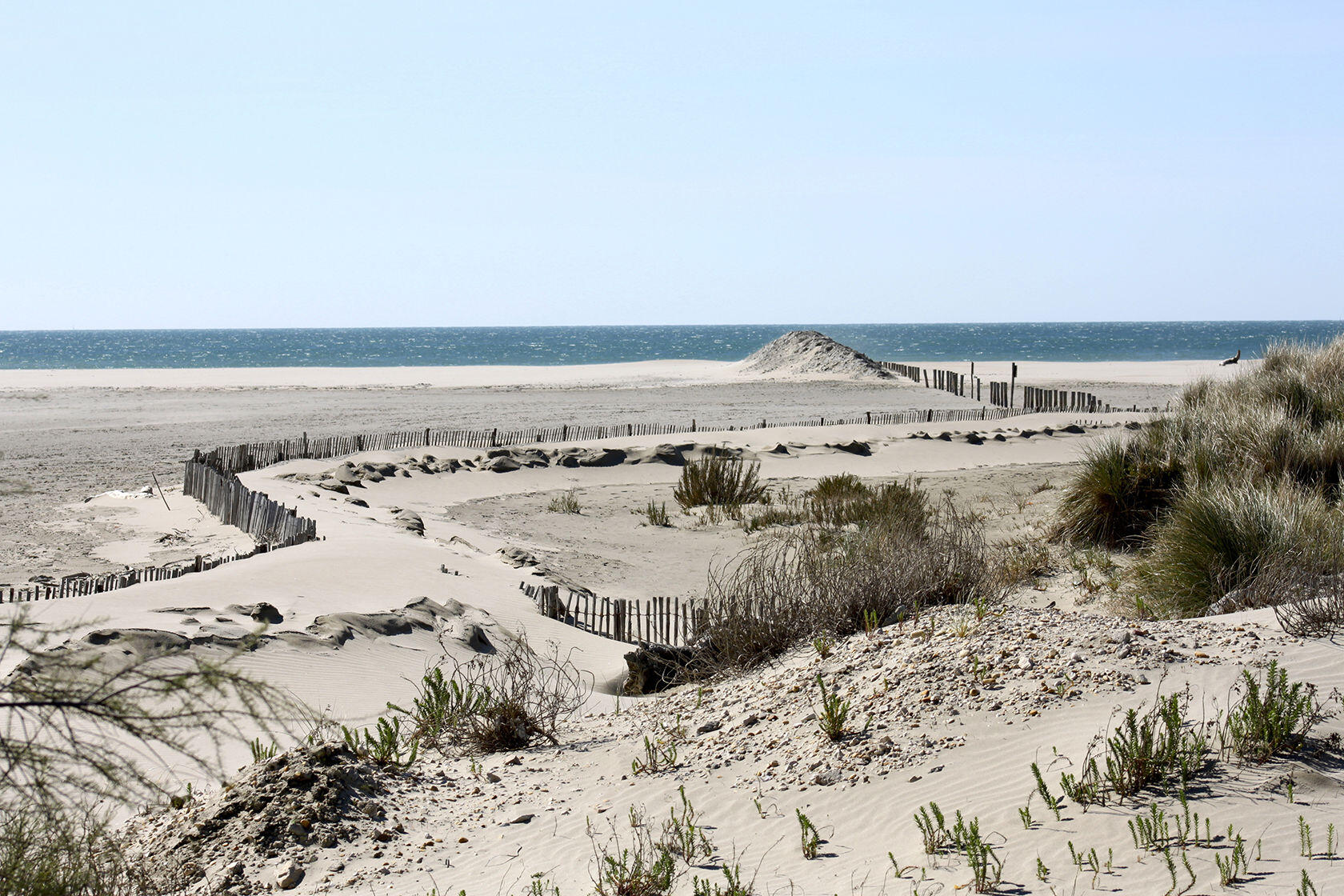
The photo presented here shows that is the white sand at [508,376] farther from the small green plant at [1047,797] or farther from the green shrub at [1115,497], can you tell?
the small green plant at [1047,797]

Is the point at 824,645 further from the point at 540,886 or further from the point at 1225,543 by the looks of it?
the point at 1225,543

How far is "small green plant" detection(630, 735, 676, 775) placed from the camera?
5023 mm

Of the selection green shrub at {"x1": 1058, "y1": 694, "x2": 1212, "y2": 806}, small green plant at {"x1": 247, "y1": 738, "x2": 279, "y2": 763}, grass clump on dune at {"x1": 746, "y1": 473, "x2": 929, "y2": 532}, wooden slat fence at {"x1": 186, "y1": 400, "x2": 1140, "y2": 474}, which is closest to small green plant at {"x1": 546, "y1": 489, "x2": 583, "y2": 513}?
grass clump on dune at {"x1": 746, "y1": 473, "x2": 929, "y2": 532}

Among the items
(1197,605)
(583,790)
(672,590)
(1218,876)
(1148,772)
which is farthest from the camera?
(672,590)

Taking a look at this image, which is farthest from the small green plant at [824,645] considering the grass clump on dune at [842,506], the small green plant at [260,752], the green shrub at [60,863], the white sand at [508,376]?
the white sand at [508,376]

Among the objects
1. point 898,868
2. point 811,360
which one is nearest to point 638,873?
point 898,868

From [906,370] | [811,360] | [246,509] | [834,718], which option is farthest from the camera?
[811,360]

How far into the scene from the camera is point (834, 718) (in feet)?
16.0

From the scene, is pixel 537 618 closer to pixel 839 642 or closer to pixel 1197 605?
pixel 839 642

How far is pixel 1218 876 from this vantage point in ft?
11.2

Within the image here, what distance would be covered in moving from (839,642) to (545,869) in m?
2.58

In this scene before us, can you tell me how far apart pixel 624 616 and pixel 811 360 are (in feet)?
141

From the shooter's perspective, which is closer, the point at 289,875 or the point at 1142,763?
the point at 1142,763

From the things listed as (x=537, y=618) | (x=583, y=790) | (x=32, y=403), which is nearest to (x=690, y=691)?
(x=583, y=790)
